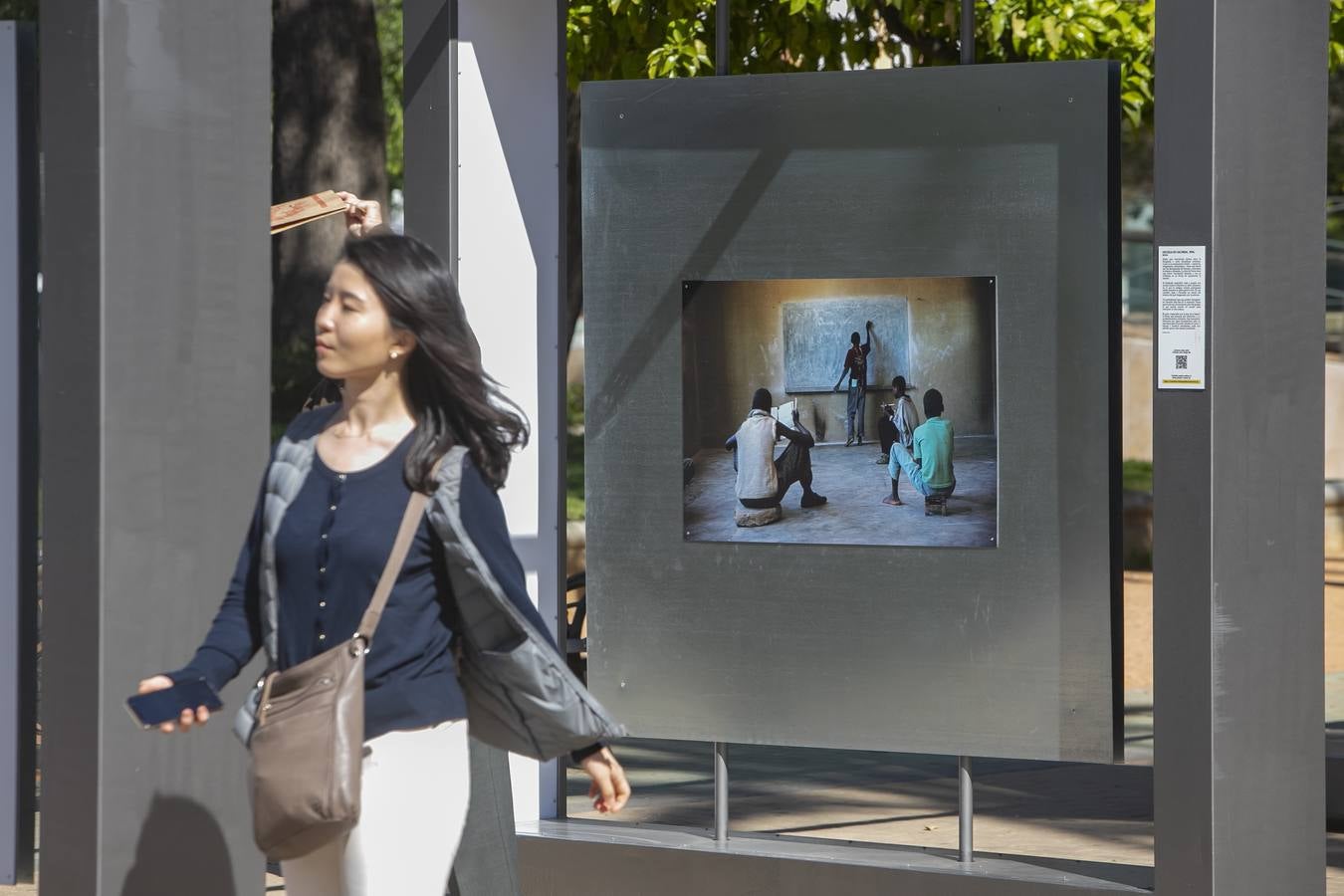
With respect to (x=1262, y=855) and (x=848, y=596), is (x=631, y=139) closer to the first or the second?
(x=848, y=596)

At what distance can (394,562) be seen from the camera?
10.8ft

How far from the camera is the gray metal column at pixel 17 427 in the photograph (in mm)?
5891

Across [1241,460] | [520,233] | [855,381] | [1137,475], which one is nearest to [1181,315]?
[1241,460]

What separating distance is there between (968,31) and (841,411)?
1198mm

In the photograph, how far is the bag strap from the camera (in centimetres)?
326

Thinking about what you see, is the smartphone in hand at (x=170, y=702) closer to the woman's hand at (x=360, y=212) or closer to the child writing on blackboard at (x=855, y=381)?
the woman's hand at (x=360, y=212)

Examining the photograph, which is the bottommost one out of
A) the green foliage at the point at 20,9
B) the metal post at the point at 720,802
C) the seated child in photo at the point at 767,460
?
the metal post at the point at 720,802

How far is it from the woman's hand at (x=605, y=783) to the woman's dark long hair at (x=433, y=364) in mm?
555

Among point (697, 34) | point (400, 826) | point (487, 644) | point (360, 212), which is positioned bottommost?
point (400, 826)

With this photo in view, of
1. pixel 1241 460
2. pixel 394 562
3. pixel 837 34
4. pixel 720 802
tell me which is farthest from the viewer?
pixel 837 34

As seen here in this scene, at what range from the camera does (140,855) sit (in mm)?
3822

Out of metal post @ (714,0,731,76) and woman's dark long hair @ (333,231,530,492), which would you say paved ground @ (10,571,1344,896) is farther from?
woman's dark long hair @ (333,231,530,492)

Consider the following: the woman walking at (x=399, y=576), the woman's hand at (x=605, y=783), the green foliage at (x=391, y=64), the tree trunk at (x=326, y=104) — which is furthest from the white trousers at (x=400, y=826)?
the green foliage at (x=391, y=64)

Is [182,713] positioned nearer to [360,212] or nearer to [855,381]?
[360,212]
